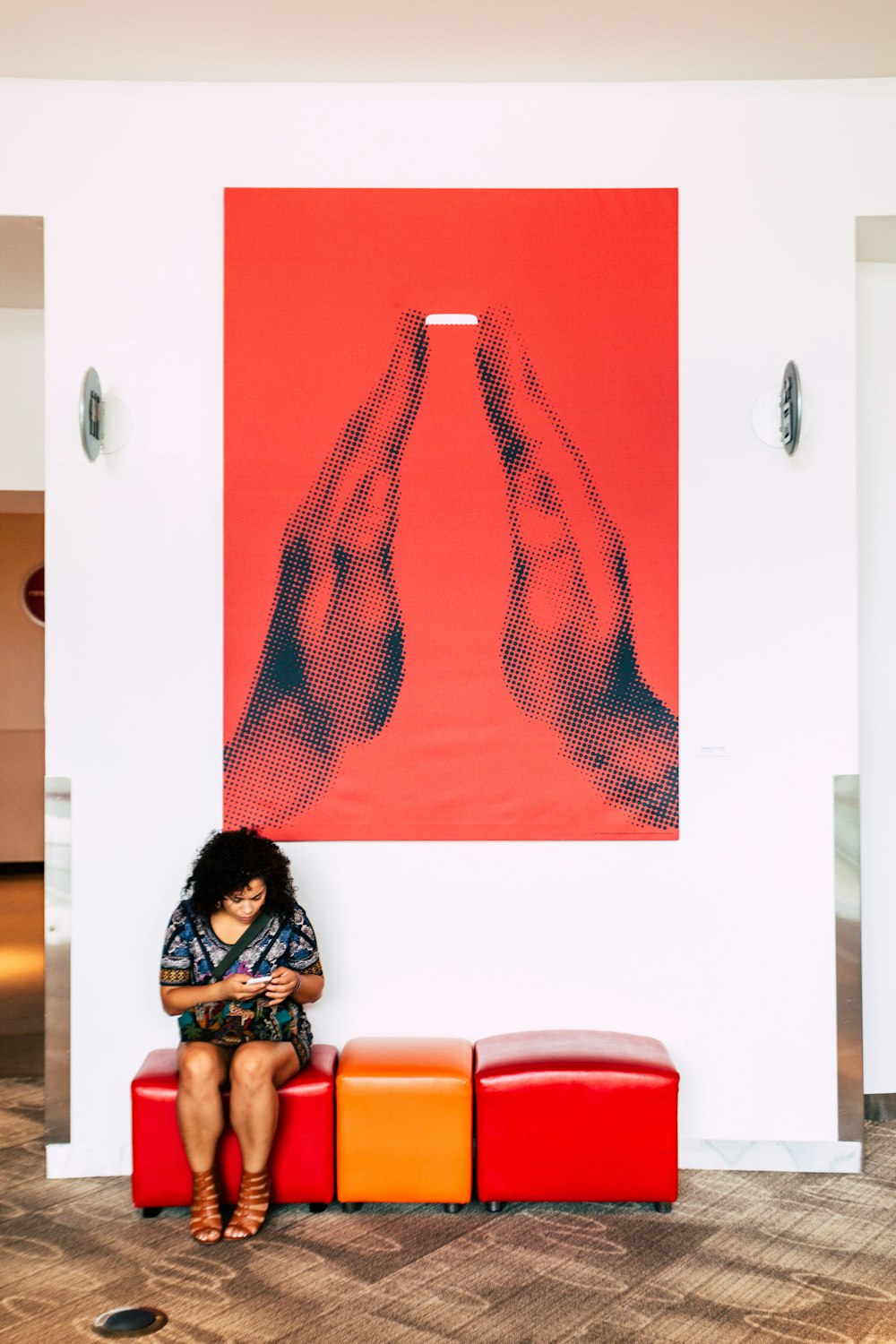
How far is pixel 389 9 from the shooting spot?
338cm

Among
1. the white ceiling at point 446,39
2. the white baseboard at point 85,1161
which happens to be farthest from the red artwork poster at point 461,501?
the white baseboard at point 85,1161

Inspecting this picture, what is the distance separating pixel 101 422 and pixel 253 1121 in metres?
2.17

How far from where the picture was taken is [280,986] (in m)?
3.39

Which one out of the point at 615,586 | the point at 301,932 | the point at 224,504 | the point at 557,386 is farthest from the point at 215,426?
the point at 301,932

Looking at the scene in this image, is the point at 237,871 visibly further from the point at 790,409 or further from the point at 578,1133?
the point at 790,409

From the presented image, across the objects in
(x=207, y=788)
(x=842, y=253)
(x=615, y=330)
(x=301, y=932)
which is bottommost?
(x=301, y=932)

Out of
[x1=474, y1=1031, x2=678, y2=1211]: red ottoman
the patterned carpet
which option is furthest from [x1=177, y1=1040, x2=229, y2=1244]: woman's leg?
[x1=474, y1=1031, x2=678, y2=1211]: red ottoman

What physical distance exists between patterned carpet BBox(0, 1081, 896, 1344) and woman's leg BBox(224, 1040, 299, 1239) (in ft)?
0.25

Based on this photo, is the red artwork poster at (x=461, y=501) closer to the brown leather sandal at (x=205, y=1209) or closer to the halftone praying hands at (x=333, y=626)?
the halftone praying hands at (x=333, y=626)

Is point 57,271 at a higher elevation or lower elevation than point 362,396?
higher

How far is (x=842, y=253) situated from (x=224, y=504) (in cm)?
215

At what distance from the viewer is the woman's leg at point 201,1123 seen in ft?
10.6

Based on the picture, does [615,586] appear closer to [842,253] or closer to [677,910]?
[677,910]

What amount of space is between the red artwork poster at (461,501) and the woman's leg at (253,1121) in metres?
0.75
